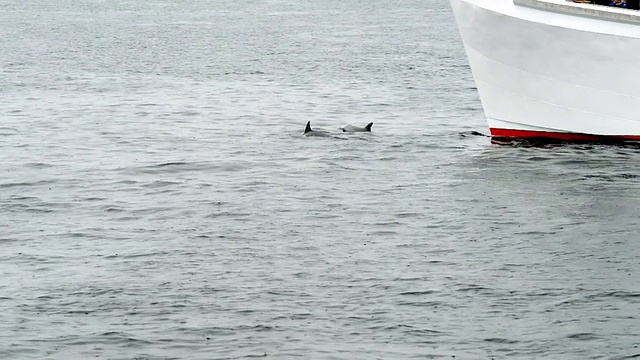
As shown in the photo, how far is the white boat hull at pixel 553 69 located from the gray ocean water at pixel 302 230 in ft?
2.63

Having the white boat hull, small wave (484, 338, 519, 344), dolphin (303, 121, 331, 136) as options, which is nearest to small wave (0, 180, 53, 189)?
dolphin (303, 121, 331, 136)

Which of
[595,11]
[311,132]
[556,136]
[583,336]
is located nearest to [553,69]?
[595,11]

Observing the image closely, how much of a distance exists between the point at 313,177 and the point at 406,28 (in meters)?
69.3

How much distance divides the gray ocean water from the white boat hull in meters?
0.80

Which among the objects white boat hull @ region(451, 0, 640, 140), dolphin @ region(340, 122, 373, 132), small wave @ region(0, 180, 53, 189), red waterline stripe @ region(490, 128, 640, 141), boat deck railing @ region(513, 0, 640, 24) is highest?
boat deck railing @ region(513, 0, 640, 24)

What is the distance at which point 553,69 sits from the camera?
35500 mm

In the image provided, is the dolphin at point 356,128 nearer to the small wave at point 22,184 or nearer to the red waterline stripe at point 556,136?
the red waterline stripe at point 556,136

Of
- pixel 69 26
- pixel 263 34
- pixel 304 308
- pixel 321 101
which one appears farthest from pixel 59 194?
pixel 69 26

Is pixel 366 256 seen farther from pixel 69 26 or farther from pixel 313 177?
pixel 69 26

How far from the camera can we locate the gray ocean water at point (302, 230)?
20.0 metres

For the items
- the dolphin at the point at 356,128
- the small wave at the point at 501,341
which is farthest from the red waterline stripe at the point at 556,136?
the small wave at the point at 501,341

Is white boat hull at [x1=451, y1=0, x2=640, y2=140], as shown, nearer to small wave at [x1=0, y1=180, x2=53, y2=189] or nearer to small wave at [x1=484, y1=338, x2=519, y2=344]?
small wave at [x1=0, y1=180, x2=53, y2=189]

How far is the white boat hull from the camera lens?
3475 centimetres

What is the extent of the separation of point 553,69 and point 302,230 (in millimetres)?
11615
